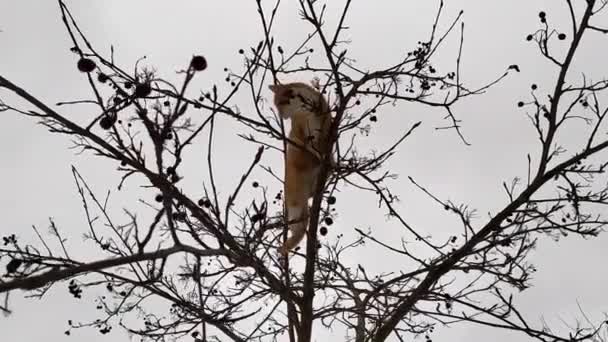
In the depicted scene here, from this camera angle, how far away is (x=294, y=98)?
395 centimetres

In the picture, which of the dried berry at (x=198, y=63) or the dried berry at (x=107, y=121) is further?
the dried berry at (x=107, y=121)

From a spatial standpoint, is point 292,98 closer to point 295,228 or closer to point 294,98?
point 294,98

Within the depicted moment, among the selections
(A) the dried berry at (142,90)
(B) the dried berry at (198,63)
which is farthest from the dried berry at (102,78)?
(B) the dried berry at (198,63)

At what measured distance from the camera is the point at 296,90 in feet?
13.5

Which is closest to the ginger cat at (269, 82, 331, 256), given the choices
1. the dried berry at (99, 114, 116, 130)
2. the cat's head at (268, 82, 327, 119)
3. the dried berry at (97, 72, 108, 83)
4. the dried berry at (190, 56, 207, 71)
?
the cat's head at (268, 82, 327, 119)

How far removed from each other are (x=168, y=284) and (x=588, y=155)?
295 centimetres

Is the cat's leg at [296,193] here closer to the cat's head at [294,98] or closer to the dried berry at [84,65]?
the cat's head at [294,98]

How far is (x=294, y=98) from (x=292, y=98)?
0.16m

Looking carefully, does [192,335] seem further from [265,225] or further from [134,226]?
[134,226]

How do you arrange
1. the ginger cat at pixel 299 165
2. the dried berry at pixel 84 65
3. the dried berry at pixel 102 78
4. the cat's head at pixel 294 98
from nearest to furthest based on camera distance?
the dried berry at pixel 84 65, the dried berry at pixel 102 78, the cat's head at pixel 294 98, the ginger cat at pixel 299 165

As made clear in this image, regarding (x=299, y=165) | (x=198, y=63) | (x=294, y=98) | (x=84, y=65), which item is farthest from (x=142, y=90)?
(x=299, y=165)

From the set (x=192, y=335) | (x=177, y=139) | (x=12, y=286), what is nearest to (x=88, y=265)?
(x=12, y=286)

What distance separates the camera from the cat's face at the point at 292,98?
149 inches

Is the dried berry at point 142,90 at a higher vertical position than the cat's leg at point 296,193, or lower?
lower
